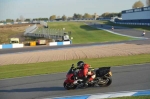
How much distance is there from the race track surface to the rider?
424 millimetres

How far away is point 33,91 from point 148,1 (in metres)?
128

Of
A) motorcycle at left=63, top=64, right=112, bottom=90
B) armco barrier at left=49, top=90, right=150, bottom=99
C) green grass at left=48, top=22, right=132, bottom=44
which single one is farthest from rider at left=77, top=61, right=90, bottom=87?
green grass at left=48, top=22, right=132, bottom=44

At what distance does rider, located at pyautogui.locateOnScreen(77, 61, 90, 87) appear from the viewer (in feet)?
37.8

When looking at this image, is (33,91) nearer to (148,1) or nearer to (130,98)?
(130,98)

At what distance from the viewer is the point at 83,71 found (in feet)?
37.9

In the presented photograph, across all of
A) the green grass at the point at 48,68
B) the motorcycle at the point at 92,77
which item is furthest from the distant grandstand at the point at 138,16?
the motorcycle at the point at 92,77

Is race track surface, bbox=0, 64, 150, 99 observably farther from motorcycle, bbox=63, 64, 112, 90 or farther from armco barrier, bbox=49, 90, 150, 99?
armco barrier, bbox=49, 90, 150, 99

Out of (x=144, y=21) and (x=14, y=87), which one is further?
(x=144, y=21)

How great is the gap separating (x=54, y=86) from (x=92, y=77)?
7.23ft

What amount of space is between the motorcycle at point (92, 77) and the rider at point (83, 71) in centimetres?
15

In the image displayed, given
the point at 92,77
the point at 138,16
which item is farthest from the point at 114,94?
the point at 138,16

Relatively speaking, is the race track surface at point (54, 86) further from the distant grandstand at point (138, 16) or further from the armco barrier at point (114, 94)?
the distant grandstand at point (138, 16)

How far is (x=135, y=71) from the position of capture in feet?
50.1

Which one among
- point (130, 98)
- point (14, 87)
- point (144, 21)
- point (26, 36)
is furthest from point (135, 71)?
point (144, 21)
